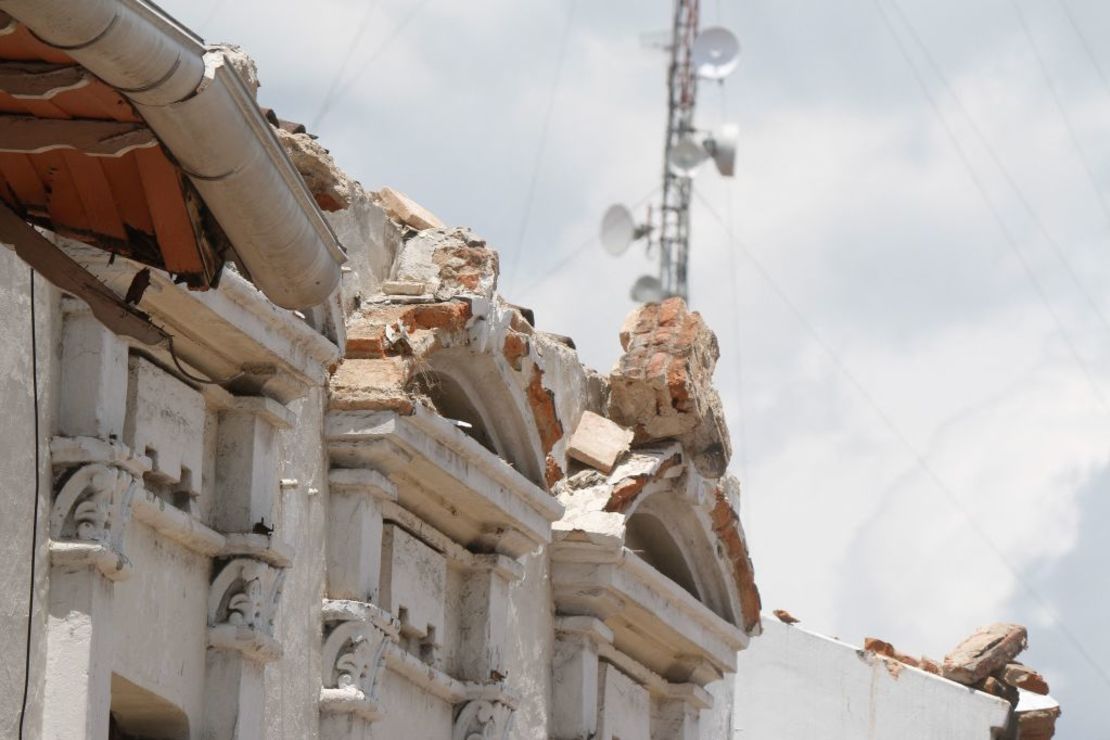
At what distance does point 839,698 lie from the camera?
23422mm

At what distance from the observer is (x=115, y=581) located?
1012cm

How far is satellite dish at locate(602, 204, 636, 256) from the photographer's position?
22.4m

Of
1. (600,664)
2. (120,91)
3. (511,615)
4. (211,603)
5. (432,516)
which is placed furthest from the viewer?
(600,664)

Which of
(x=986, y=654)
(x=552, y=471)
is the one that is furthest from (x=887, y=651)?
(x=552, y=471)

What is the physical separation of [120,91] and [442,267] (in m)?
5.90

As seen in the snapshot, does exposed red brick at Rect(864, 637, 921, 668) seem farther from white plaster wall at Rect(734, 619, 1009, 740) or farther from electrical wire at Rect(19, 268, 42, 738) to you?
electrical wire at Rect(19, 268, 42, 738)

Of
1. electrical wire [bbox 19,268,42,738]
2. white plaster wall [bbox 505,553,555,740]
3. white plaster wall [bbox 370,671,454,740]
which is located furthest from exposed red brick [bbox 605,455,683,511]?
electrical wire [bbox 19,268,42,738]

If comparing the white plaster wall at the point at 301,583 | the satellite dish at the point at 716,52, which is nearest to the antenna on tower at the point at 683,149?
the satellite dish at the point at 716,52

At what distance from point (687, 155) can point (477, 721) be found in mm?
10492

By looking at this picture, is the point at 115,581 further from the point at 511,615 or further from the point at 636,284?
the point at 636,284

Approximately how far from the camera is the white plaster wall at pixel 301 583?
1162 cm

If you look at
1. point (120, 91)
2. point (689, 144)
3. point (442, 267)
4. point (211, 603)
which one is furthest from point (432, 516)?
point (689, 144)

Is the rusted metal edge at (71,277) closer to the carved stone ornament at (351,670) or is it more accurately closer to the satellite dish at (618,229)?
the carved stone ornament at (351,670)

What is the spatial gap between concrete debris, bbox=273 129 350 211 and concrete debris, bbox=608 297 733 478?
3216 mm
